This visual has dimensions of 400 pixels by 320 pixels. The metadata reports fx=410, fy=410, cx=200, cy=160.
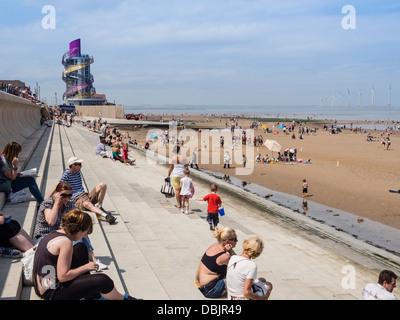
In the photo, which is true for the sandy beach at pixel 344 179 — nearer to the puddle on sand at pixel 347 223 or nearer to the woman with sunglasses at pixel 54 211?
the puddle on sand at pixel 347 223

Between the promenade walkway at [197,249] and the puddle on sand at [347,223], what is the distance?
7.39 ft

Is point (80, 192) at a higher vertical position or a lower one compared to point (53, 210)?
lower

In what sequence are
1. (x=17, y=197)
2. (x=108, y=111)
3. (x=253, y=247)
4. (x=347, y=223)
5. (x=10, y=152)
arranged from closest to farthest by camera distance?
(x=253, y=247), (x=10, y=152), (x=17, y=197), (x=347, y=223), (x=108, y=111)

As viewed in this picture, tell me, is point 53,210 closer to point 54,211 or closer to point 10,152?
point 54,211

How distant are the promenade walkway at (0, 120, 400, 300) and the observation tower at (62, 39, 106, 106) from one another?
309ft

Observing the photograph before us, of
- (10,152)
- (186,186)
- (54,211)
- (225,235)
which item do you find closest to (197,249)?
(225,235)

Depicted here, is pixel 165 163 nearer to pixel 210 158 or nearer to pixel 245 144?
pixel 210 158

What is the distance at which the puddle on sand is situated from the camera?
11.2 meters

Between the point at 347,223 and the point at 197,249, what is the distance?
7.85 meters

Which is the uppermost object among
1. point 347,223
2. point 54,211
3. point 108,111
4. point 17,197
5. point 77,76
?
point 77,76

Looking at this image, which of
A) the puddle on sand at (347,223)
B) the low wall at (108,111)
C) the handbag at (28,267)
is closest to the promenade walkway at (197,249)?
the handbag at (28,267)

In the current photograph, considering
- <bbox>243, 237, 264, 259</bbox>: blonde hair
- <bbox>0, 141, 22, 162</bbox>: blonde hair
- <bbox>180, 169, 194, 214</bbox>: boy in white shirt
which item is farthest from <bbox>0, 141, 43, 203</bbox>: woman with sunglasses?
<bbox>243, 237, 264, 259</bbox>: blonde hair

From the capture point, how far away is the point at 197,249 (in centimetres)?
692

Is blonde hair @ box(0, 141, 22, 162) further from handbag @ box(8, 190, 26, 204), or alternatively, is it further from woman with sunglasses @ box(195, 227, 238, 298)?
woman with sunglasses @ box(195, 227, 238, 298)
